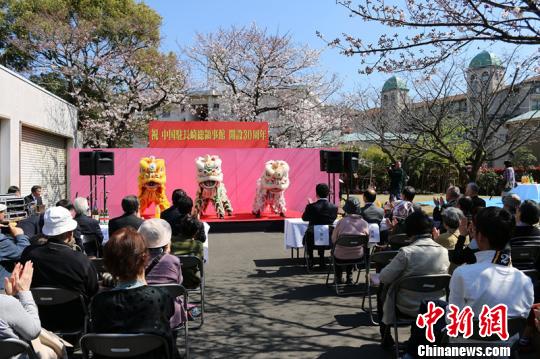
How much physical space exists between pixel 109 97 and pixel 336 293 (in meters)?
17.9

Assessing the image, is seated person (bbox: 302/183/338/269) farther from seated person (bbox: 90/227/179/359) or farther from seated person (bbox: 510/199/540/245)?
seated person (bbox: 90/227/179/359)

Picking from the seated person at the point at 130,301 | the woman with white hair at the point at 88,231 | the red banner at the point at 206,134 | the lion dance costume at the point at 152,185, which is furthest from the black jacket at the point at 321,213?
the red banner at the point at 206,134

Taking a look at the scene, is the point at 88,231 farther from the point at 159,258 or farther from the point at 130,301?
the point at 130,301

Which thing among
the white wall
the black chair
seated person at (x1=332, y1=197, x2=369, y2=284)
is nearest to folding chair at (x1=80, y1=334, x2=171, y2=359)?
the black chair

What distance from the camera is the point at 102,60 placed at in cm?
2005

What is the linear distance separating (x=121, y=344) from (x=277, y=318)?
2902 mm

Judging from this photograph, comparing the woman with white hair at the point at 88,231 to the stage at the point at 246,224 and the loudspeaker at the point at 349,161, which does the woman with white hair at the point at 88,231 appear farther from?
the loudspeaker at the point at 349,161

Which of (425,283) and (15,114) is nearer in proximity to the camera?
(425,283)

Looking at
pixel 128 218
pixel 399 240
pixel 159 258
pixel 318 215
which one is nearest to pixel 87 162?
pixel 128 218

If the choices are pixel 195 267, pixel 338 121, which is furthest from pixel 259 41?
pixel 195 267

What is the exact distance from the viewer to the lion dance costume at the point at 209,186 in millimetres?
12125

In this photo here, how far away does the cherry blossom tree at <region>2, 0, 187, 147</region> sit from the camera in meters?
19.1

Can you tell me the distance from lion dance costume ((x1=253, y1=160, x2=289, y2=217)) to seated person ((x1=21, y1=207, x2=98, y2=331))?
887 centimetres

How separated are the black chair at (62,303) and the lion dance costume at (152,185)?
8523 millimetres
